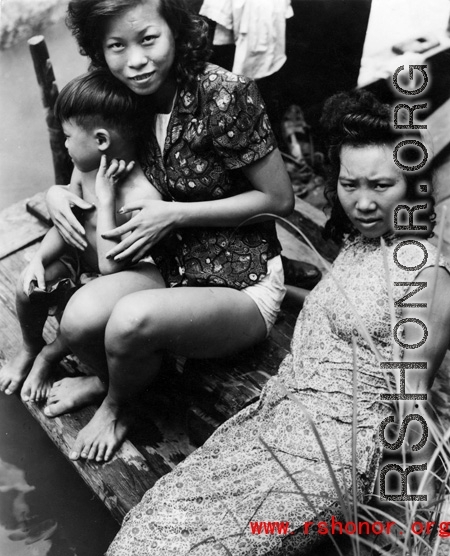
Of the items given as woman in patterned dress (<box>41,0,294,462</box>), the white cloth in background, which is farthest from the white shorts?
the white cloth in background

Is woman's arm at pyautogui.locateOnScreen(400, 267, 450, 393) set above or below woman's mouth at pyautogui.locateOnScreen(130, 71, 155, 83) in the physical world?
below

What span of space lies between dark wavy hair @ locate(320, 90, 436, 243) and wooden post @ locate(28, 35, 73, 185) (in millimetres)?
1219

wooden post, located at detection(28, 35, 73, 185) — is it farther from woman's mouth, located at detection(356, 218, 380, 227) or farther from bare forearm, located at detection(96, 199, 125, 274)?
woman's mouth, located at detection(356, 218, 380, 227)

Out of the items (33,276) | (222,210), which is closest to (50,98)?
(33,276)

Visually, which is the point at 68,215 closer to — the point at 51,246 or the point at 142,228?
the point at 51,246

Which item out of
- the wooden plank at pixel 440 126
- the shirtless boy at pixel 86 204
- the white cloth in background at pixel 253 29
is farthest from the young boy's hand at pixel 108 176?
the wooden plank at pixel 440 126

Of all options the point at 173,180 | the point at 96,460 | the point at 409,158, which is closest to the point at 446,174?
the point at 409,158

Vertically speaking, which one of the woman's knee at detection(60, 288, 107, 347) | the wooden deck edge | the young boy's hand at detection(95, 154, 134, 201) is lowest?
the wooden deck edge

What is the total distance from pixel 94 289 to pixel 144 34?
2.23 feet

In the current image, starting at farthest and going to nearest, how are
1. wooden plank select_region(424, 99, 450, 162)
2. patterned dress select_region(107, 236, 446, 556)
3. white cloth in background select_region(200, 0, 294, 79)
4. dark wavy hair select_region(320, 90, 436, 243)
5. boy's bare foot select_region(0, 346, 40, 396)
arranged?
white cloth in background select_region(200, 0, 294, 79)
wooden plank select_region(424, 99, 450, 162)
boy's bare foot select_region(0, 346, 40, 396)
dark wavy hair select_region(320, 90, 436, 243)
patterned dress select_region(107, 236, 446, 556)

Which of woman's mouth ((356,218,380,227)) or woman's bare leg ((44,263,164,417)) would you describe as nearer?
woman's mouth ((356,218,380,227))

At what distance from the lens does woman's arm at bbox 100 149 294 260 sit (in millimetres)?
1960

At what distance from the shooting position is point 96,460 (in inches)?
80.1

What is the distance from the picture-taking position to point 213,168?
201cm
